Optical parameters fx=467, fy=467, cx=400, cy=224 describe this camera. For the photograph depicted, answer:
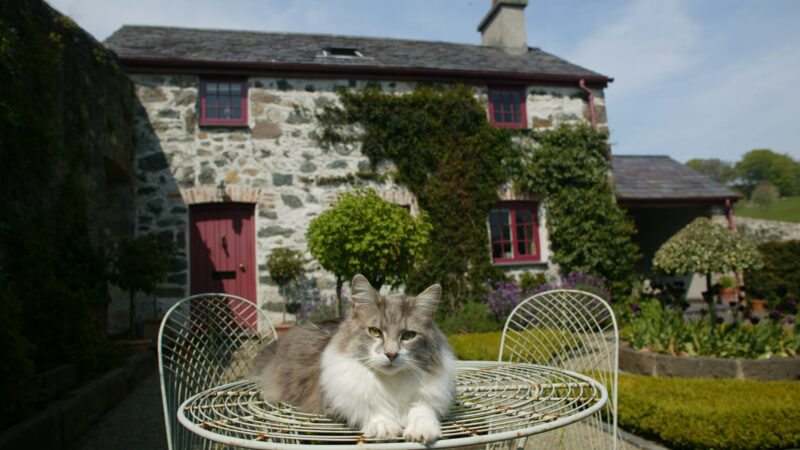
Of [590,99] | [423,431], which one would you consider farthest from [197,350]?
[590,99]

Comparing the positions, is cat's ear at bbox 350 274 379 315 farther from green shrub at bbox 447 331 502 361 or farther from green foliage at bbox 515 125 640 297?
green foliage at bbox 515 125 640 297

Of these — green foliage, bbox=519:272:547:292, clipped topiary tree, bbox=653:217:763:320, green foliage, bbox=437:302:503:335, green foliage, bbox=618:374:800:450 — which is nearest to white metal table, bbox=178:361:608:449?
green foliage, bbox=618:374:800:450

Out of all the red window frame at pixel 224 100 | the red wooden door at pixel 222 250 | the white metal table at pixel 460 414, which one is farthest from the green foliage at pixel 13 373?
the red window frame at pixel 224 100

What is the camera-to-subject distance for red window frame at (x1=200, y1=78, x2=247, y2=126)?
9.01 metres

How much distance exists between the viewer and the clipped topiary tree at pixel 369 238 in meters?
6.15

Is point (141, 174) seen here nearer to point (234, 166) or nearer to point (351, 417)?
point (234, 166)

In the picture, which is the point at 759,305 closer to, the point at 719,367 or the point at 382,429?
the point at 719,367

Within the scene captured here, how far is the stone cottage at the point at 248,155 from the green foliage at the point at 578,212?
0.35 meters

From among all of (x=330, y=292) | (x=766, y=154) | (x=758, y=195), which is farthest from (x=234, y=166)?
(x=766, y=154)

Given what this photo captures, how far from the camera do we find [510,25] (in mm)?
12703

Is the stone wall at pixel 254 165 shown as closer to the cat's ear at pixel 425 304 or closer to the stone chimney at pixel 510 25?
the stone chimney at pixel 510 25

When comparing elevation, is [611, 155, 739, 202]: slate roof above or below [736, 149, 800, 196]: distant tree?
below

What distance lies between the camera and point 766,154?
5750 centimetres

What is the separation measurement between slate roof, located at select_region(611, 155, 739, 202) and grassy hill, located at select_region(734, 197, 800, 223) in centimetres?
2296
